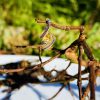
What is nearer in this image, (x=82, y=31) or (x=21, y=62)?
(x=82, y=31)

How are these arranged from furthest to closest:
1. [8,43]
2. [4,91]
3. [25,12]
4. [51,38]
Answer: [25,12]
[8,43]
[4,91]
[51,38]

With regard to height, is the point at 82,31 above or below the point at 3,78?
above

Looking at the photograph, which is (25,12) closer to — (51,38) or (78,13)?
(78,13)

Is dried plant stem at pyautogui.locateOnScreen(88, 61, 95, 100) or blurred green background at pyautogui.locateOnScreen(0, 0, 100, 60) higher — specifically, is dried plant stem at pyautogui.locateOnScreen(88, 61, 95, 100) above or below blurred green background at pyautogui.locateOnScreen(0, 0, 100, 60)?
below

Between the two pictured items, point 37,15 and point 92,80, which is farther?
point 37,15

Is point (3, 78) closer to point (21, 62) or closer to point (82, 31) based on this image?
point (21, 62)

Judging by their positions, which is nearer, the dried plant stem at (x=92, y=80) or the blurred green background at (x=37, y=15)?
the dried plant stem at (x=92, y=80)

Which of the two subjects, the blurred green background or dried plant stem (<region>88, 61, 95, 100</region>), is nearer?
dried plant stem (<region>88, 61, 95, 100</region>)

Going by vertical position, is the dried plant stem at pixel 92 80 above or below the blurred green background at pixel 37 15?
below

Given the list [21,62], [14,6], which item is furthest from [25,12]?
[21,62]

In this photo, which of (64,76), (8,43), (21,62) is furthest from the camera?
(8,43)

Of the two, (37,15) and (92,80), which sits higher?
(37,15)
